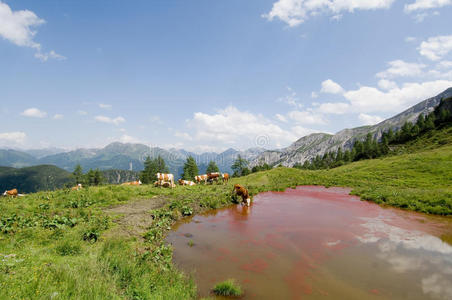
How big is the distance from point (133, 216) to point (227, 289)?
832cm

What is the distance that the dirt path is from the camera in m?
9.73

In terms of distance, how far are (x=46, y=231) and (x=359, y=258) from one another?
12.6 m

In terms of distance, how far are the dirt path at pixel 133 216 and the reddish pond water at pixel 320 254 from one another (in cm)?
177

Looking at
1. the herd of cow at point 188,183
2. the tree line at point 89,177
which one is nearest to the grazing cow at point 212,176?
the herd of cow at point 188,183

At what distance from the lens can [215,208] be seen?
1609cm

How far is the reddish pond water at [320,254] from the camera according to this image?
6.09 metres

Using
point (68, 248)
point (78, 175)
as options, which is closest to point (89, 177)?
point (78, 175)

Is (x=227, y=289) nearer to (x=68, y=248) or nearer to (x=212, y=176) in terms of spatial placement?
(x=68, y=248)

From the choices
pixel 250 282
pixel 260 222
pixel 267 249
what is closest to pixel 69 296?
pixel 250 282

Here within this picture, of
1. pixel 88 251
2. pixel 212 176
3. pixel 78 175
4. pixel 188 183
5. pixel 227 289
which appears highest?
pixel 212 176

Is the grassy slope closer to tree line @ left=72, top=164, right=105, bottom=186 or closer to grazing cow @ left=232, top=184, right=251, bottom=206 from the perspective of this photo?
grazing cow @ left=232, top=184, right=251, bottom=206

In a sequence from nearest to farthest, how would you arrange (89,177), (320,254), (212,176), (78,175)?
(320,254) → (212,176) → (78,175) → (89,177)

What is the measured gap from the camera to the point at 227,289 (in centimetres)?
580

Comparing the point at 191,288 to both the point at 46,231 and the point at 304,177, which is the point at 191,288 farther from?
the point at 304,177
